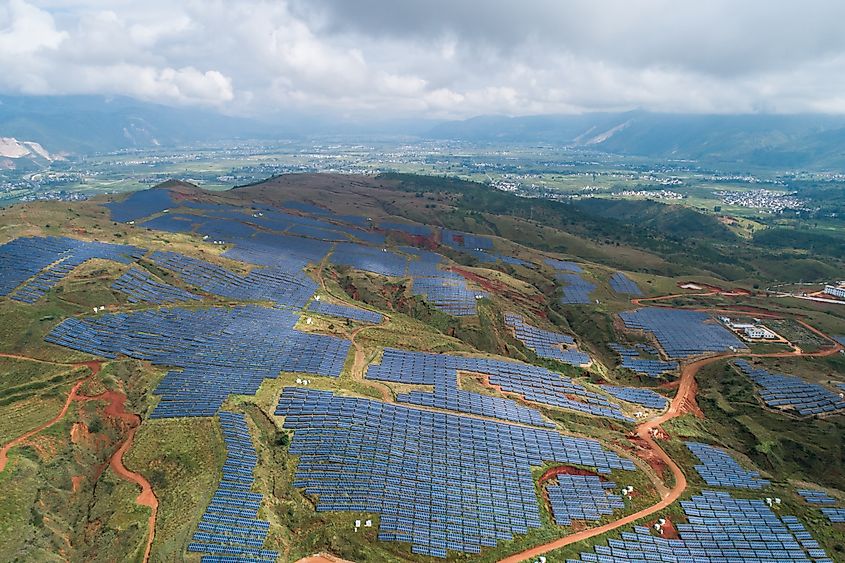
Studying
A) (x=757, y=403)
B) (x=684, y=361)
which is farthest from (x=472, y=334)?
(x=757, y=403)

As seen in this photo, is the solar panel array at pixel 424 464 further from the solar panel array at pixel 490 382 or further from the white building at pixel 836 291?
the white building at pixel 836 291

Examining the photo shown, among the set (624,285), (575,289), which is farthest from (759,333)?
(575,289)

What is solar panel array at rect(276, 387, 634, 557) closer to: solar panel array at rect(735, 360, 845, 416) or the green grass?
the green grass

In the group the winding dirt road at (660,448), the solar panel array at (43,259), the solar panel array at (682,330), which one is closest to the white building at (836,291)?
the winding dirt road at (660,448)

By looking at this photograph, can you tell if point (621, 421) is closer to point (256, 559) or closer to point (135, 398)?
point (256, 559)

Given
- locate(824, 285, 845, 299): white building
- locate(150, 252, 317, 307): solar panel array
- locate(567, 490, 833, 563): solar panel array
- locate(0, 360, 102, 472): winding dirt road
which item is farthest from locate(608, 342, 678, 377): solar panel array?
locate(0, 360, 102, 472): winding dirt road

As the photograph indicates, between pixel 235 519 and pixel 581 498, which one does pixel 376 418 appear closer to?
pixel 235 519
